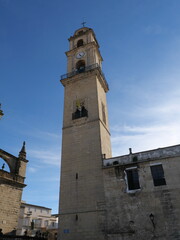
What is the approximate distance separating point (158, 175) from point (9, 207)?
40.1 feet

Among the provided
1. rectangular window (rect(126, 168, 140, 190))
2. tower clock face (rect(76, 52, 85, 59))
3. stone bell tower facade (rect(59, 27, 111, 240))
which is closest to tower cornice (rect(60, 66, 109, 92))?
stone bell tower facade (rect(59, 27, 111, 240))

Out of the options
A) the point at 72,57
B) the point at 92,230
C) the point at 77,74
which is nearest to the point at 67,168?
the point at 92,230

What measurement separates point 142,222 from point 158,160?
4.58 m

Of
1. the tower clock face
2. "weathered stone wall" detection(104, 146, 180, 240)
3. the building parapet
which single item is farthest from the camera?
the tower clock face

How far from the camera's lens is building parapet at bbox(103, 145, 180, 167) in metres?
15.3

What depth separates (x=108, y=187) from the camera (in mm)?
16094

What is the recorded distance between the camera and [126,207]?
14.8 meters

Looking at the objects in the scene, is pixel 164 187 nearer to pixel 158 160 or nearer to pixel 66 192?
pixel 158 160

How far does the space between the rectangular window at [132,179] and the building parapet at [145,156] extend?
72cm

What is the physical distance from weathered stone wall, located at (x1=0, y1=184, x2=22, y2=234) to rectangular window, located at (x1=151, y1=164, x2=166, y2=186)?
38.2 ft

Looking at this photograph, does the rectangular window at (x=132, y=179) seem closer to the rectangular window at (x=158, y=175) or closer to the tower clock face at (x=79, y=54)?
the rectangular window at (x=158, y=175)

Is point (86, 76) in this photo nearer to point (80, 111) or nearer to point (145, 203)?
point (80, 111)

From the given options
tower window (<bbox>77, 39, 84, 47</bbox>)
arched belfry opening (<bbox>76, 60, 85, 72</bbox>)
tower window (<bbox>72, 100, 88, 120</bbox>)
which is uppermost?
tower window (<bbox>77, 39, 84, 47</bbox>)

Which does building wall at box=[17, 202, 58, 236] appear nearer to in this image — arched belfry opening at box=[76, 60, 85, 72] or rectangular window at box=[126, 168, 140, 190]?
rectangular window at box=[126, 168, 140, 190]
